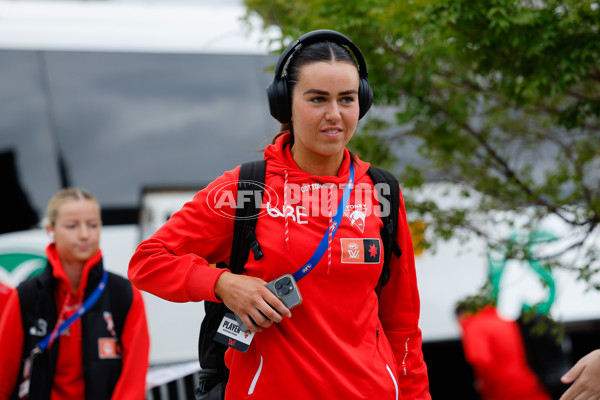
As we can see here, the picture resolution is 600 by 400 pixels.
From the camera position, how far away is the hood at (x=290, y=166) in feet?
7.08

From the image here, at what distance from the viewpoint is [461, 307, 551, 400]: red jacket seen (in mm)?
5656

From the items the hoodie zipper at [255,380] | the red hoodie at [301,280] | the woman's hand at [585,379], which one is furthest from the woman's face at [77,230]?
the woman's hand at [585,379]

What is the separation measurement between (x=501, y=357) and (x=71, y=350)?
3910 mm

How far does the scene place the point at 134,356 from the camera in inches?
125

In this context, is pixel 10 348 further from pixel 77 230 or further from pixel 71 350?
pixel 77 230

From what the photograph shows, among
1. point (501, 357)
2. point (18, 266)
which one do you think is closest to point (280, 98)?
point (18, 266)

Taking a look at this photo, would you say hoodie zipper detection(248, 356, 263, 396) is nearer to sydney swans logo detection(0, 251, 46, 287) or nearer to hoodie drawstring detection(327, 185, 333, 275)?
hoodie drawstring detection(327, 185, 333, 275)

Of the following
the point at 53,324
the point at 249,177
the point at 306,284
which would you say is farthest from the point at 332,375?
the point at 53,324

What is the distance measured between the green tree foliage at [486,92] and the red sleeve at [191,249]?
1561mm

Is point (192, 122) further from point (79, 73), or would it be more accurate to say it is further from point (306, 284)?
point (306, 284)

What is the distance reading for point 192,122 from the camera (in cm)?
557

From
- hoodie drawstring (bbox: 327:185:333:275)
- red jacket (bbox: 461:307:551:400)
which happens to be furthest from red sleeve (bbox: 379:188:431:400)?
red jacket (bbox: 461:307:551:400)

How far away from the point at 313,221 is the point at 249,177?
10.2 inches

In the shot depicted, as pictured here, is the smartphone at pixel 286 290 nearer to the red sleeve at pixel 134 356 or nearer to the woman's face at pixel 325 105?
the woman's face at pixel 325 105
